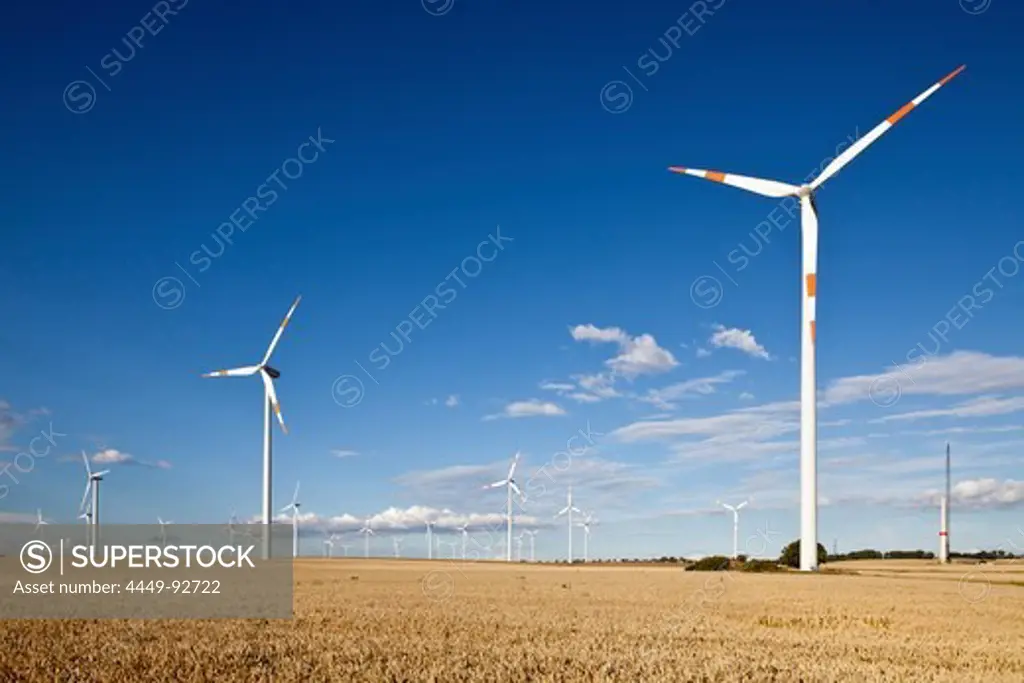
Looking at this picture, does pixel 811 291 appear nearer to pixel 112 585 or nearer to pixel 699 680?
pixel 112 585

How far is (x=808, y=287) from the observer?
72.9 meters

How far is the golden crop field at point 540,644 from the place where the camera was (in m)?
19.0

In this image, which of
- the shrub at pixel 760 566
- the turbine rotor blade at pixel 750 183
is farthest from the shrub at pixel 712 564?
the turbine rotor blade at pixel 750 183

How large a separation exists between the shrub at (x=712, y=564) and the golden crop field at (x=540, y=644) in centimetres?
4795

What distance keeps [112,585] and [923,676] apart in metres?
35.1

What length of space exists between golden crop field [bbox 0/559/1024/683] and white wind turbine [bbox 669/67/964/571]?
96.7 ft

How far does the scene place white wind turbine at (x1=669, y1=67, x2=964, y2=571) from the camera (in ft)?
233

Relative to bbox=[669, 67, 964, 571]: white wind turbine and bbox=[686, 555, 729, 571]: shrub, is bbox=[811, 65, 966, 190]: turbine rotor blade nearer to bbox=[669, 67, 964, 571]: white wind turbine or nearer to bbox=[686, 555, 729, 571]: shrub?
bbox=[669, 67, 964, 571]: white wind turbine

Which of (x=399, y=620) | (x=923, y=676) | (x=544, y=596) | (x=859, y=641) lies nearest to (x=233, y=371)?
(x=544, y=596)

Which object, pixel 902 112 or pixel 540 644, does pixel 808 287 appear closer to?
pixel 902 112

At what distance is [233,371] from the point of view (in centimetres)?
10112

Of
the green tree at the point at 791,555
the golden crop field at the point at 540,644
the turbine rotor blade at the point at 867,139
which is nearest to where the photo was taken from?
the golden crop field at the point at 540,644

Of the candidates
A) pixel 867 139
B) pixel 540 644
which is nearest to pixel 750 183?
pixel 867 139

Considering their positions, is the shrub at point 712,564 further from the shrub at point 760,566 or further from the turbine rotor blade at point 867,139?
the turbine rotor blade at point 867,139
